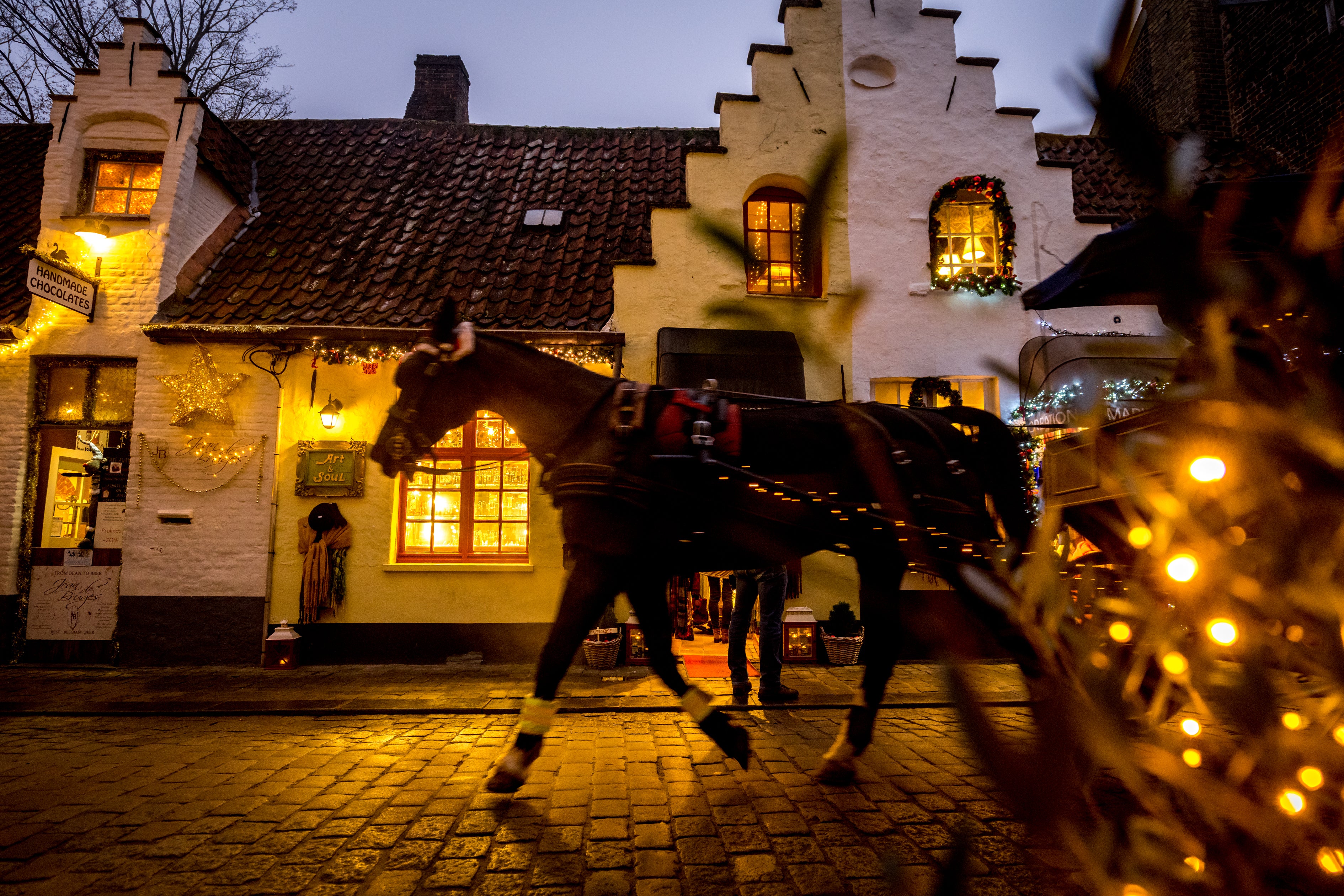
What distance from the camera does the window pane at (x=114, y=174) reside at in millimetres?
8398

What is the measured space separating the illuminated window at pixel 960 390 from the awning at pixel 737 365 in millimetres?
1332

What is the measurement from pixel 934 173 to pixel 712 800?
24.4 ft

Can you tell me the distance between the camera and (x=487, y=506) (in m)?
8.01

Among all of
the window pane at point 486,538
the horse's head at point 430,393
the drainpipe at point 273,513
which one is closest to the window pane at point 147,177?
the drainpipe at point 273,513

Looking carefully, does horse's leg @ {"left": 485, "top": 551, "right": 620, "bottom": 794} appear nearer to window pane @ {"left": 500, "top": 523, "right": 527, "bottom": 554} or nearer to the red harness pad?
the red harness pad

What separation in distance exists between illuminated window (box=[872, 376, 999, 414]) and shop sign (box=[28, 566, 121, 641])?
8.47 metres

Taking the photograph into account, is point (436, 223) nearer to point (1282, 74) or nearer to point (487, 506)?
point (487, 506)

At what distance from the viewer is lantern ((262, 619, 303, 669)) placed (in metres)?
7.22

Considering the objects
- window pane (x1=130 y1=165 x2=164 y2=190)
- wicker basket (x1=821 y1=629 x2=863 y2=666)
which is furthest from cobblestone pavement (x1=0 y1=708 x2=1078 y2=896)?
window pane (x1=130 y1=165 x2=164 y2=190)

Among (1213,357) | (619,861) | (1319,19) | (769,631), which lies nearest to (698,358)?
(769,631)

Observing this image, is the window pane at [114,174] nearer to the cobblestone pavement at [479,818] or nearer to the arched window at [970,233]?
the cobblestone pavement at [479,818]

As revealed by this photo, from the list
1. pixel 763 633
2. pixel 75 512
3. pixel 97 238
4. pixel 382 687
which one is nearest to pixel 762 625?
pixel 763 633

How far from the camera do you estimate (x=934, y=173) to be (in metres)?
8.20

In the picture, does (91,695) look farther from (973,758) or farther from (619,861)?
(973,758)
